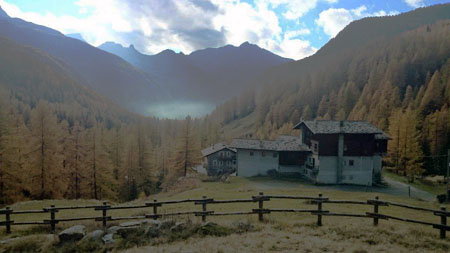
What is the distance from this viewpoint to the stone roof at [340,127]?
46.7 meters

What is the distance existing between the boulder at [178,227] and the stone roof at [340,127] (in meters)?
38.7

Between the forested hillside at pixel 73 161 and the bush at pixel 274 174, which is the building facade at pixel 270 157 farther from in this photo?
the forested hillside at pixel 73 161

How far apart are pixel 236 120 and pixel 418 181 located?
471ft

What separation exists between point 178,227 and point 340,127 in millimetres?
43785

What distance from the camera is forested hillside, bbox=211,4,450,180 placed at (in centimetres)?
6297

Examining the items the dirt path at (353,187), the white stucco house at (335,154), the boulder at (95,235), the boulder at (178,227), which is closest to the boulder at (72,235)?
the boulder at (95,235)

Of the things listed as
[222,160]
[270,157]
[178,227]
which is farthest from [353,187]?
[178,227]

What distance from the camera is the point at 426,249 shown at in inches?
411

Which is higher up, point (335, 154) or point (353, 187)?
point (335, 154)

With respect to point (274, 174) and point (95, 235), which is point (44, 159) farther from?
point (274, 174)

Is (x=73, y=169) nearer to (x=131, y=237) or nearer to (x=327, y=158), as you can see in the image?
(x=131, y=237)

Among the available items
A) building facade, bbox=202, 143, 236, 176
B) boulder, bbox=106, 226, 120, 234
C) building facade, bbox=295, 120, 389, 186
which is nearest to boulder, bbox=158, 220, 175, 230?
boulder, bbox=106, 226, 120, 234

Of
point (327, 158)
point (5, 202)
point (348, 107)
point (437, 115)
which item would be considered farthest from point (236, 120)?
point (5, 202)

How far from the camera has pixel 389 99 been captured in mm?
108938
